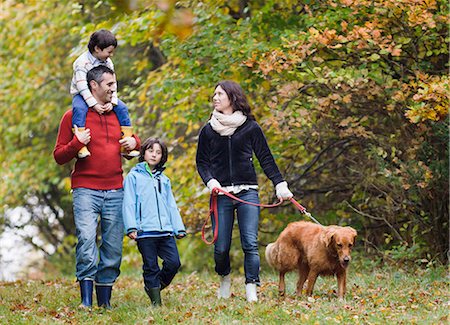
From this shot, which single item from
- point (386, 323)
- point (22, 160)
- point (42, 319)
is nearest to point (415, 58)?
point (386, 323)

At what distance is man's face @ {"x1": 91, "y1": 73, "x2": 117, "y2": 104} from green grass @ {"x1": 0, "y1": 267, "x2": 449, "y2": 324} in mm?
1922

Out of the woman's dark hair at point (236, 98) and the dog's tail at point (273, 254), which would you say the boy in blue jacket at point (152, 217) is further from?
the dog's tail at point (273, 254)

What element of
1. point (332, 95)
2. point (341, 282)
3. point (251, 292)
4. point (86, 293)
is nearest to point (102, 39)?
point (86, 293)

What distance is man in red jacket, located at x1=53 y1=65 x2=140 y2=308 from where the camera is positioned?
7055 mm

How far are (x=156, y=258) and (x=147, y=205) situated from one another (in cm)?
50

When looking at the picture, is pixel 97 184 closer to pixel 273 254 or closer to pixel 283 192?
pixel 283 192

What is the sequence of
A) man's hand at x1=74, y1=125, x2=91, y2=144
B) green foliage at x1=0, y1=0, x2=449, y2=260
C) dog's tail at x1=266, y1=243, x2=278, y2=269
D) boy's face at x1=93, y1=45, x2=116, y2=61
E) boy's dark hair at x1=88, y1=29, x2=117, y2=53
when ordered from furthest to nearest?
green foliage at x1=0, y1=0, x2=449, y2=260 → dog's tail at x1=266, y1=243, x2=278, y2=269 → boy's face at x1=93, y1=45, x2=116, y2=61 → boy's dark hair at x1=88, y1=29, x2=117, y2=53 → man's hand at x1=74, y1=125, x2=91, y2=144

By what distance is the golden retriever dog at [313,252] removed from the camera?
6.95 metres

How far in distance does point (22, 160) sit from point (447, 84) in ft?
45.2

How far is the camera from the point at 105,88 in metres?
7.09

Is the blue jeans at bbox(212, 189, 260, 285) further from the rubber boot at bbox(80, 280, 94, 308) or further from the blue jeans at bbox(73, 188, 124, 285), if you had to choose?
the rubber boot at bbox(80, 280, 94, 308)

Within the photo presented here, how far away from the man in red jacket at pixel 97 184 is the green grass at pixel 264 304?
38 centimetres

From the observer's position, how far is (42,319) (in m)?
6.71

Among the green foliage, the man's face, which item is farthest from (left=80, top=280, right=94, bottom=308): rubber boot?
the green foliage
